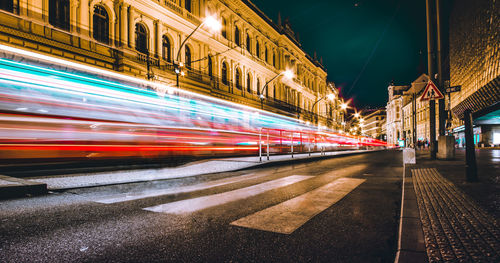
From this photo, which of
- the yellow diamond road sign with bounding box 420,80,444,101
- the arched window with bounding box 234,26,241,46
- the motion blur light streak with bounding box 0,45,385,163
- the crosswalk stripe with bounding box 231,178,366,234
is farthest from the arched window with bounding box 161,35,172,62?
the crosswalk stripe with bounding box 231,178,366,234

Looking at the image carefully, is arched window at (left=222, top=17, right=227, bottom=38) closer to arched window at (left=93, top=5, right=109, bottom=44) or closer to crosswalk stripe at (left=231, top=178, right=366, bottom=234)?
arched window at (left=93, top=5, right=109, bottom=44)

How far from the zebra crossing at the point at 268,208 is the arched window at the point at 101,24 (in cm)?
1666

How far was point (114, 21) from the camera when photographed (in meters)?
17.8

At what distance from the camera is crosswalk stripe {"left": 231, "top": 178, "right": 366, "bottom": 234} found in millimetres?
2803

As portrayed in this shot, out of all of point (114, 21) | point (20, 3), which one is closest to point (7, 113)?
point (20, 3)

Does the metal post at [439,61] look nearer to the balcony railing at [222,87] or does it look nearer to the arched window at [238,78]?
the balcony railing at [222,87]

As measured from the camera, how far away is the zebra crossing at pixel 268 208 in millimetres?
2886

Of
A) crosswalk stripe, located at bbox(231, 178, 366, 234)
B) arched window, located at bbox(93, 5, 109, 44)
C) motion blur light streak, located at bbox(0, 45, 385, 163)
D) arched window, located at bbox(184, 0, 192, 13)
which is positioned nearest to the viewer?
crosswalk stripe, located at bbox(231, 178, 366, 234)

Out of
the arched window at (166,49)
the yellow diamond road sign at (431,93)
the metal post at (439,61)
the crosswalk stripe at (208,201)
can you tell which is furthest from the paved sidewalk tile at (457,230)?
the arched window at (166,49)

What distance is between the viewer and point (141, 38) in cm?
2008

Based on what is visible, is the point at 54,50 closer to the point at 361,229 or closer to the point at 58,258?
the point at 58,258

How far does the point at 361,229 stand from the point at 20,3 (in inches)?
730

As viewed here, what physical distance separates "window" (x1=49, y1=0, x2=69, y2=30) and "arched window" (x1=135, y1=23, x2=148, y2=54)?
15.7 feet

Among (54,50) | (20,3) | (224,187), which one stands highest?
(20,3)
